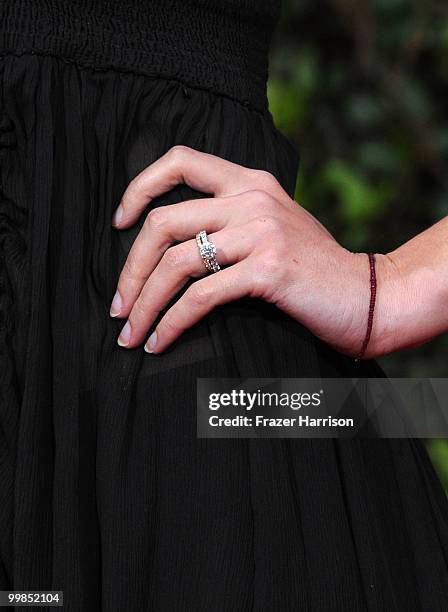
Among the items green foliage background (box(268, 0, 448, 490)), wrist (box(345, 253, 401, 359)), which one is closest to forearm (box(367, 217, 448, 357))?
wrist (box(345, 253, 401, 359))

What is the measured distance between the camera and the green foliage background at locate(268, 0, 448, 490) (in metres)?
2.28

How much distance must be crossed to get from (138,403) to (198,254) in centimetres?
13

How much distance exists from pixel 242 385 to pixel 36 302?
0.18 meters

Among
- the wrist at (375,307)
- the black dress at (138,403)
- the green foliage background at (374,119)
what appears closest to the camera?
the black dress at (138,403)

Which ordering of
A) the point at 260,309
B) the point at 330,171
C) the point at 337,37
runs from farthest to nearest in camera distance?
the point at 337,37, the point at 330,171, the point at 260,309

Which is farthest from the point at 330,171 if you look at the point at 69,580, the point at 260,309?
the point at 69,580

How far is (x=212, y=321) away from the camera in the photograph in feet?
2.53

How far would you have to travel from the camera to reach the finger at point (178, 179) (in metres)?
0.75

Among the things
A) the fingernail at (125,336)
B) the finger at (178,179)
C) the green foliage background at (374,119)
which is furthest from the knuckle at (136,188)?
the green foliage background at (374,119)

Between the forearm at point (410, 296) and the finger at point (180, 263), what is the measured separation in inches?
5.7

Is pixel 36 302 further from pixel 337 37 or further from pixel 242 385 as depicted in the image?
pixel 337 37

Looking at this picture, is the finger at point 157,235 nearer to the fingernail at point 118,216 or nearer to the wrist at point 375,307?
the fingernail at point 118,216

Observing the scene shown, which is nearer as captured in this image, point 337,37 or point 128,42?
point 128,42

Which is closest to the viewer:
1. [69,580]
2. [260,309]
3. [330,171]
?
[69,580]
